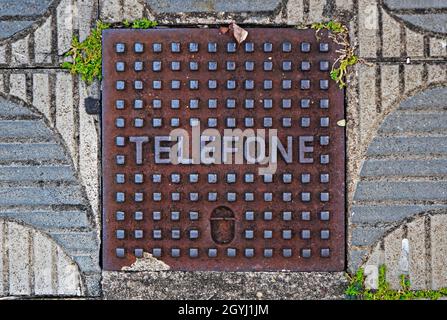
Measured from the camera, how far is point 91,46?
87.2 inches

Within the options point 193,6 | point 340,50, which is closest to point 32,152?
point 193,6

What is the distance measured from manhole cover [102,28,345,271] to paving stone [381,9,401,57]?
244 mm

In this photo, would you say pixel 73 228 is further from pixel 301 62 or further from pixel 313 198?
pixel 301 62

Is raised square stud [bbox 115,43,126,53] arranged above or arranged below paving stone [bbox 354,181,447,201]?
above

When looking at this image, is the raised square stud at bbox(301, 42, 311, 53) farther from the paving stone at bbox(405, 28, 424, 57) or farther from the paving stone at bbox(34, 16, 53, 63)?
the paving stone at bbox(34, 16, 53, 63)

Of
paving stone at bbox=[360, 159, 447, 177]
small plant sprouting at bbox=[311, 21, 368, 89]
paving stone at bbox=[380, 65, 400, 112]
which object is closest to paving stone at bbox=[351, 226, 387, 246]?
paving stone at bbox=[360, 159, 447, 177]

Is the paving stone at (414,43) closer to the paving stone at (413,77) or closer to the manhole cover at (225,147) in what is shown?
the paving stone at (413,77)

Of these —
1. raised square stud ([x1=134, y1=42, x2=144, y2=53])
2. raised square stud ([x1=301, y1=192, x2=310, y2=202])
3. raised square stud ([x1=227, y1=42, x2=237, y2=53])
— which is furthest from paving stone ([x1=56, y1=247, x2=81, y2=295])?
raised square stud ([x1=227, y1=42, x2=237, y2=53])

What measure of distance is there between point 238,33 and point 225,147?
514 mm

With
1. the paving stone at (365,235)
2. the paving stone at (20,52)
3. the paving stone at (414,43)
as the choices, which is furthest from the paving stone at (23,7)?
the paving stone at (365,235)

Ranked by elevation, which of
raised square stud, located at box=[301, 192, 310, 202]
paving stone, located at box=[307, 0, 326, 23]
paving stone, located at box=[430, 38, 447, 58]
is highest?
paving stone, located at box=[307, 0, 326, 23]

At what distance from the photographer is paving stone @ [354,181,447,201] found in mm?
2176

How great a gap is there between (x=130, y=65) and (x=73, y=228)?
31.1 inches

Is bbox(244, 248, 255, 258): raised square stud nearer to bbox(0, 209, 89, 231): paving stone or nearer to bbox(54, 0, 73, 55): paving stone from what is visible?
bbox(0, 209, 89, 231): paving stone
